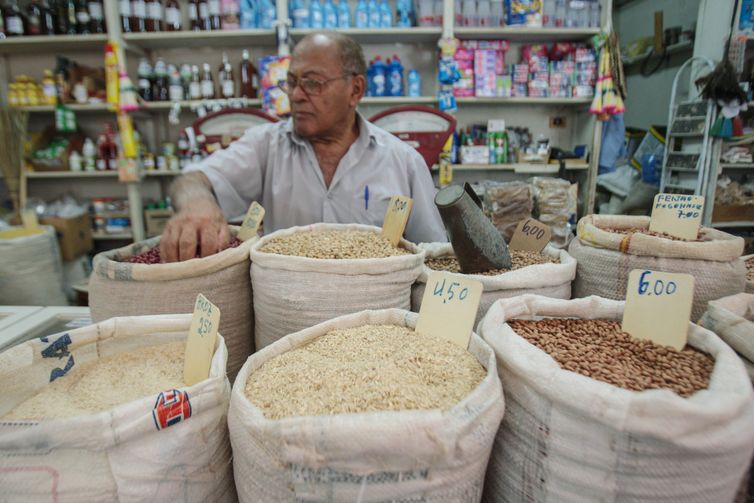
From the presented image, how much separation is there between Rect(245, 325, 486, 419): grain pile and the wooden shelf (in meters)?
3.55

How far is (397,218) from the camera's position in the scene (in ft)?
3.28

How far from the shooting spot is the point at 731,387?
48 cm

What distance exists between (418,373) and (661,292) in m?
0.39

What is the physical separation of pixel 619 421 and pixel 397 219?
0.64 metres

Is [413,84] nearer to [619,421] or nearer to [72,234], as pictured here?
[72,234]

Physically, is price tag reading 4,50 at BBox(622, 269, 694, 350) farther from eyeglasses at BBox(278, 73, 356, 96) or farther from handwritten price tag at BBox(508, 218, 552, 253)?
eyeglasses at BBox(278, 73, 356, 96)

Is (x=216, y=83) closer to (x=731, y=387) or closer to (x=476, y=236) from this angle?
(x=476, y=236)

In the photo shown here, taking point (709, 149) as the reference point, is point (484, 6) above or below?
above

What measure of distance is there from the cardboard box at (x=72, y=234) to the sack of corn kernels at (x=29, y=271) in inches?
21.9

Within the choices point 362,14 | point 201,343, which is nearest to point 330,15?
point 362,14

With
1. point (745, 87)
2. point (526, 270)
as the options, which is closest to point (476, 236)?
point (526, 270)

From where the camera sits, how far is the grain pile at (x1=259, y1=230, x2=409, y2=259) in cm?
89

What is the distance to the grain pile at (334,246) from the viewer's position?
89cm

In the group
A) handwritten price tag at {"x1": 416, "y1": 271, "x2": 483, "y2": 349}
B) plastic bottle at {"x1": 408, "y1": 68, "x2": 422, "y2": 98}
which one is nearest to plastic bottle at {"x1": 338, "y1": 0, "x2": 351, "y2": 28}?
plastic bottle at {"x1": 408, "y1": 68, "x2": 422, "y2": 98}
